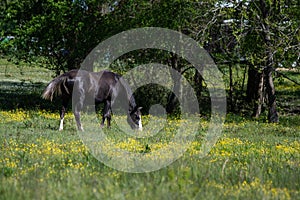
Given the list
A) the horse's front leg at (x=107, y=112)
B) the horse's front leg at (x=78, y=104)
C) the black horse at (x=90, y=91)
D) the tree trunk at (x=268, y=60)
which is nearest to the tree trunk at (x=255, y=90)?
the tree trunk at (x=268, y=60)

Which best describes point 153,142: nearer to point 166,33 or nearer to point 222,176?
point 222,176

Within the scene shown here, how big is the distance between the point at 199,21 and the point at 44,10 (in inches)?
272

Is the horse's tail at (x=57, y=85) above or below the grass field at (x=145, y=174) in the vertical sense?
above

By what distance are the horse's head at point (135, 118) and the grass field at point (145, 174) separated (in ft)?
3.34

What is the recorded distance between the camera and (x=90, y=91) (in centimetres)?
1808

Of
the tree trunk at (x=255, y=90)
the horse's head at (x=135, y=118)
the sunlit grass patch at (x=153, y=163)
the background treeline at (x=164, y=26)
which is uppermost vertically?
the background treeline at (x=164, y=26)

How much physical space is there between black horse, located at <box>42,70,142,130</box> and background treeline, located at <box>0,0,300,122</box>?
196 inches

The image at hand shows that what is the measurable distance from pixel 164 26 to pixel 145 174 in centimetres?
1489

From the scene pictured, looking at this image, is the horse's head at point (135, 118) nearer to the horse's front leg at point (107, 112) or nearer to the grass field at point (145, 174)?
the horse's front leg at point (107, 112)

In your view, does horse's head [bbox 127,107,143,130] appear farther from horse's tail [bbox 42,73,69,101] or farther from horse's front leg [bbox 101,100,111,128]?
horse's tail [bbox 42,73,69,101]

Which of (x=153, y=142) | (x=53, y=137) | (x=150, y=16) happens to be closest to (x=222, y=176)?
(x=153, y=142)

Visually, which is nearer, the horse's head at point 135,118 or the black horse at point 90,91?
the black horse at point 90,91

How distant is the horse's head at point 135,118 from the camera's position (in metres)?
17.5

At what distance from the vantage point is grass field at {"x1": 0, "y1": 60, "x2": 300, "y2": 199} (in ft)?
23.1
